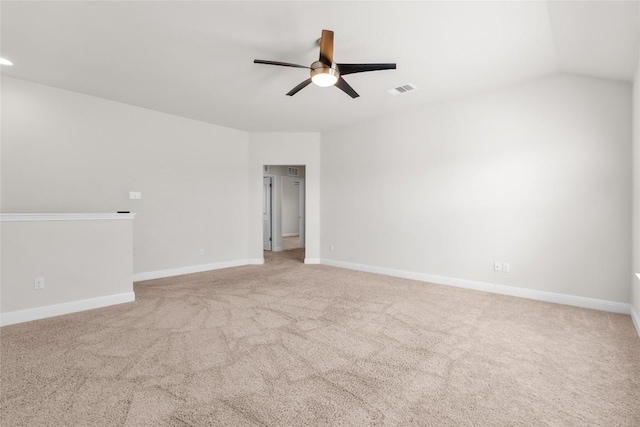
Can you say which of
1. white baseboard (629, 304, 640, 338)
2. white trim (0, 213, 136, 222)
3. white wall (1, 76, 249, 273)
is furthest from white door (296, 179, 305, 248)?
white baseboard (629, 304, 640, 338)

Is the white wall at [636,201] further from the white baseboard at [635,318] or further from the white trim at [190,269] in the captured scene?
the white trim at [190,269]

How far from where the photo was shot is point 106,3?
8.06ft

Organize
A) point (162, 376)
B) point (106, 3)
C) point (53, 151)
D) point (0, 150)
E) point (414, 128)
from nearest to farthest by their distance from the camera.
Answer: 1. point (162, 376)
2. point (106, 3)
3. point (0, 150)
4. point (53, 151)
5. point (414, 128)

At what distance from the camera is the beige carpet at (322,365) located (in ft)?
5.56

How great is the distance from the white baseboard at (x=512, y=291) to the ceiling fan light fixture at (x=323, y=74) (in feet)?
11.3

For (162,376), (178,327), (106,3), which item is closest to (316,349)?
(162,376)

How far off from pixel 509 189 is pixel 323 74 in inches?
118

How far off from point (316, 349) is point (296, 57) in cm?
300

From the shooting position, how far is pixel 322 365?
7.25 feet

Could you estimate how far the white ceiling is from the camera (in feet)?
8.24

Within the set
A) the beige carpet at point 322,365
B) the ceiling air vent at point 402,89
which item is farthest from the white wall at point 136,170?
the ceiling air vent at point 402,89

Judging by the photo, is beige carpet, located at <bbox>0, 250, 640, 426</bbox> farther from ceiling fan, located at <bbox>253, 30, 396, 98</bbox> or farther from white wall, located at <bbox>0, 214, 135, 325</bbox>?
ceiling fan, located at <bbox>253, 30, 396, 98</bbox>

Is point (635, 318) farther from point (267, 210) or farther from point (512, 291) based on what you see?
point (267, 210)

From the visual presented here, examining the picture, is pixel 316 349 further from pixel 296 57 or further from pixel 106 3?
pixel 106 3
